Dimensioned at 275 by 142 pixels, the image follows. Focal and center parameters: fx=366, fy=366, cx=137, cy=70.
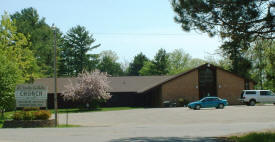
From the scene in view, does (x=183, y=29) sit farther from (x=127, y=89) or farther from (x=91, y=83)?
(x=127, y=89)

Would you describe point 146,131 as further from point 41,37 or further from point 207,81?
point 41,37

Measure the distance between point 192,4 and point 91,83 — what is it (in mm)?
35419

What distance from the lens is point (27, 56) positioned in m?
45.4

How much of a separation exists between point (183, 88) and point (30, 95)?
28.2m

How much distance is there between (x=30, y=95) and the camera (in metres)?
27.0

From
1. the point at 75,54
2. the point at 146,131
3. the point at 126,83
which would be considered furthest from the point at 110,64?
the point at 146,131

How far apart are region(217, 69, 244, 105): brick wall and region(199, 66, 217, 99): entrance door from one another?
70 cm

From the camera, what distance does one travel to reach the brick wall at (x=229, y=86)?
52.1 meters

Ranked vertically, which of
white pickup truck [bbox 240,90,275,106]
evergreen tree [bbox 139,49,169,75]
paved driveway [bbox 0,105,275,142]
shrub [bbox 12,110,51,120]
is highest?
evergreen tree [bbox 139,49,169,75]

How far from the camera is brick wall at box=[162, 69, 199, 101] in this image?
166ft

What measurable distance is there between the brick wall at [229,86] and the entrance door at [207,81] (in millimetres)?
705

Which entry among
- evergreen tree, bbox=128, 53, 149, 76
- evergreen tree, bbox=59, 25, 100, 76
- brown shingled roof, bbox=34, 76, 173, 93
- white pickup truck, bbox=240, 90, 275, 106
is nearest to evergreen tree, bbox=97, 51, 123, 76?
evergreen tree, bbox=128, 53, 149, 76

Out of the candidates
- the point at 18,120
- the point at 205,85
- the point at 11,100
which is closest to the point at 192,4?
the point at 18,120

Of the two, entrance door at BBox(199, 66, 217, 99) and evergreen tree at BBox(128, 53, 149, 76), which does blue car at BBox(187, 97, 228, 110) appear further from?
evergreen tree at BBox(128, 53, 149, 76)
